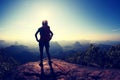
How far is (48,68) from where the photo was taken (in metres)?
13.6

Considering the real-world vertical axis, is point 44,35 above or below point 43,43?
above

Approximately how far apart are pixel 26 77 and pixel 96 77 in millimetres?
4952

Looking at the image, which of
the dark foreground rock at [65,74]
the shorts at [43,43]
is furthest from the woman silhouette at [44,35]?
the dark foreground rock at [65,74]

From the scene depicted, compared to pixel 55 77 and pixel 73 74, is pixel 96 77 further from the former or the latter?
pixel 55 77

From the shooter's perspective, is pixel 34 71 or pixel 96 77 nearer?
pixel 96 77

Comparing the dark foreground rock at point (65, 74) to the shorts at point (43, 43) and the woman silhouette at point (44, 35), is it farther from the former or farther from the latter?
the shorts at point (43, 43)

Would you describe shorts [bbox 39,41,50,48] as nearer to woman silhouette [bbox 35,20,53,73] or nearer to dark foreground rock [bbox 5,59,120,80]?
woman silhouette [bbox 35,20,53,73]

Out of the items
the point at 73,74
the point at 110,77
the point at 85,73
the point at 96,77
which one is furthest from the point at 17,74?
the point at 110,77

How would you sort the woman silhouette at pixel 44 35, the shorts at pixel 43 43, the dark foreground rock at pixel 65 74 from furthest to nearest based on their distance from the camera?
the shorts at pixel 43 43, the woman silhouette at pixel 44 35, the dark foreground rock at pixel 65 74

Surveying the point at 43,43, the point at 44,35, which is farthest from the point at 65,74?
the point at 44,35

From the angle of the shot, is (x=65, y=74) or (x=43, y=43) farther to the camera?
(x=43, y=43)

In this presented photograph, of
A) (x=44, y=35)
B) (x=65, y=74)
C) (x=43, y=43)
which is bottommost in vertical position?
(x=65, y=74)

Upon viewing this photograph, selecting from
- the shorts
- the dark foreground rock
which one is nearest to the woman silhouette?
the shorts

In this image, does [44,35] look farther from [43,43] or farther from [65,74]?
[65,74]
